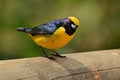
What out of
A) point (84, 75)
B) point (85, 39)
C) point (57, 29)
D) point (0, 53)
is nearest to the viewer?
point (84, 75)

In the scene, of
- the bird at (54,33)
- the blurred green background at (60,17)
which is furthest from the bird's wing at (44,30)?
the blurred green background at (60,17)

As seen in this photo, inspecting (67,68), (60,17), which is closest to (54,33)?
(67,68)

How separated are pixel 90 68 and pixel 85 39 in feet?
5.50

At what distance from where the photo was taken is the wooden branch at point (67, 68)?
163cm

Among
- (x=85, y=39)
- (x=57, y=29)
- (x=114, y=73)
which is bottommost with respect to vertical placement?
(x=85, y=39)

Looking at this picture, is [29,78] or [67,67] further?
[67,67]

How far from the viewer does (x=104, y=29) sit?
365 cm

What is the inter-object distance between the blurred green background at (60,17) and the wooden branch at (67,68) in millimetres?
1256

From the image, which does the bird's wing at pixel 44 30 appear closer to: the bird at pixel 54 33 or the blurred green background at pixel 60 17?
the bird at pixel 54 33

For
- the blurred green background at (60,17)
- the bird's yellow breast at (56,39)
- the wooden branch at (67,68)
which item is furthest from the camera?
the blurred green background at (60,17)

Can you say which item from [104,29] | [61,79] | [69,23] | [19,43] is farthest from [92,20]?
[61,79]

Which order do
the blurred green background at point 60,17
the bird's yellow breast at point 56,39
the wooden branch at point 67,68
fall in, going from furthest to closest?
the blurred green background at point 60,17 < the bird's yellow breast at point 56,39 < the wooden branch at point 67,68

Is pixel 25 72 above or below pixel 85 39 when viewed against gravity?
above

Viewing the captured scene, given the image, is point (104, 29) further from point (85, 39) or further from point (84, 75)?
point (84, 75)
